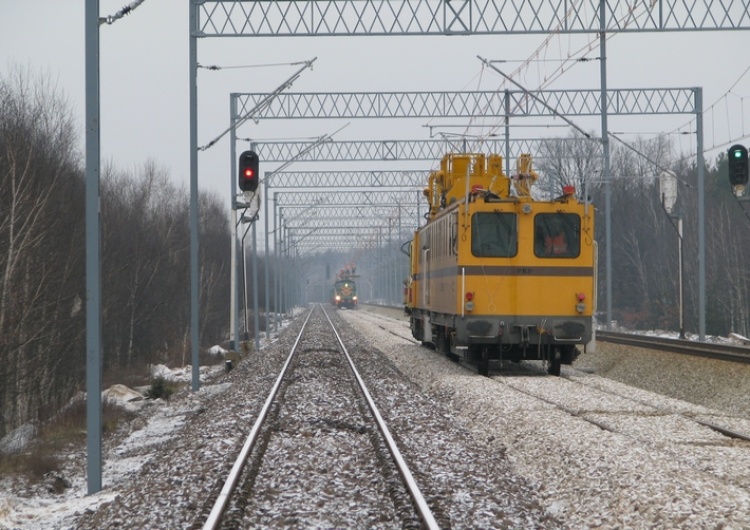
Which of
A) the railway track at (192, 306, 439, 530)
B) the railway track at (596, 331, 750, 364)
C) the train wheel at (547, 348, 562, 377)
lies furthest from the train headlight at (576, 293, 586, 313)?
the railway track at (192, 306, 439, 530)

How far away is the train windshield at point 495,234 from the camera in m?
19.6

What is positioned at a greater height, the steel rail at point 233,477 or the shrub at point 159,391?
the steel rail at point 233,477

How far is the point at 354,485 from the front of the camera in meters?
9.38

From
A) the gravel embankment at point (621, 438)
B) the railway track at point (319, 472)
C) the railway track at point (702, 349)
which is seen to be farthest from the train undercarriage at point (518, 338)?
the railway track at point (319, 472)

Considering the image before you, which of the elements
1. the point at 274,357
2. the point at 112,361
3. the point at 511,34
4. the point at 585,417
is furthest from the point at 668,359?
the point at 112,361

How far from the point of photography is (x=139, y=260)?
43281mm

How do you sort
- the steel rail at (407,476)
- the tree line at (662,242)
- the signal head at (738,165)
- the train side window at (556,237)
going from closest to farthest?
the steel rail at (407,476), the train side window at (556,237), the signal head at (738,165), the tree line at (662,242)

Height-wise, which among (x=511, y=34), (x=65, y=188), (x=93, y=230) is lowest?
(x=93, y=230)

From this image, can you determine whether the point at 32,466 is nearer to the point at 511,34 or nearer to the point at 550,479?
the point at 550,479

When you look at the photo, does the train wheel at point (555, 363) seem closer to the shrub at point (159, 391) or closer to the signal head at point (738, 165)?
the signal head at point (738, 165)

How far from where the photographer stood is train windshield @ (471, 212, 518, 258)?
64.3 feet

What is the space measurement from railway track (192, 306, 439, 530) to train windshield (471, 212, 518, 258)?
13.8 feet

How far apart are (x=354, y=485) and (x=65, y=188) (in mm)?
22155

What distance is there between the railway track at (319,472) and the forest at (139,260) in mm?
8036
